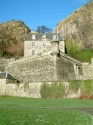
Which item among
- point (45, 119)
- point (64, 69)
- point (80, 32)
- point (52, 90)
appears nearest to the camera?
point (45, 119)

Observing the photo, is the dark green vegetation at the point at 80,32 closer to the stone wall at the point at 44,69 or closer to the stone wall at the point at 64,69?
the stone wall at the point at 64,69

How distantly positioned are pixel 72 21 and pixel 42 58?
27814 mm

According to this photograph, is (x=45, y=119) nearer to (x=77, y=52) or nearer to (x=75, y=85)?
(x=75, y=85)

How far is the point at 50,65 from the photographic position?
6059 centimetres

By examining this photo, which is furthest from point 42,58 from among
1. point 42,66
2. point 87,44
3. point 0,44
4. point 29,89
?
point 0,44

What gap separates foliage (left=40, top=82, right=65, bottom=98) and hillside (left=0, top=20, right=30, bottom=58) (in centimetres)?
4058

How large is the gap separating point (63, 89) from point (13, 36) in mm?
51602

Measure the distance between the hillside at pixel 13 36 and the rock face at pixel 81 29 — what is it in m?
15.1

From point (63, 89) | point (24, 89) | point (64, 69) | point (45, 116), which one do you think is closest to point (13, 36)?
point (64, 69)

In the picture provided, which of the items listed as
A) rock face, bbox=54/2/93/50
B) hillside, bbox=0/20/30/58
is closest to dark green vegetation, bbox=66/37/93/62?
rock face, bbox=54/2/93/50

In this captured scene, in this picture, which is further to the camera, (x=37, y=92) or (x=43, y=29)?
(x=43, y=29)

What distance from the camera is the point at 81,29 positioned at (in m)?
83.2

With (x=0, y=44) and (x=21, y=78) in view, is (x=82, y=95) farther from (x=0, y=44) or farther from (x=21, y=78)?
(x=0, y=44)

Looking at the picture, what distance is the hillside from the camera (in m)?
90.2
